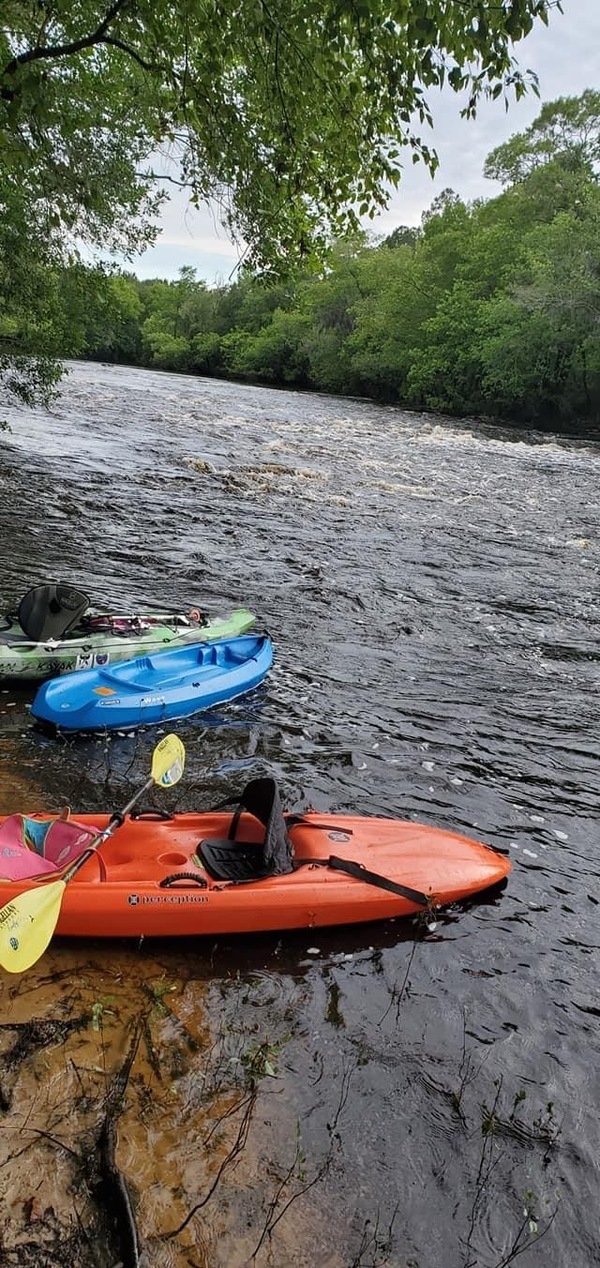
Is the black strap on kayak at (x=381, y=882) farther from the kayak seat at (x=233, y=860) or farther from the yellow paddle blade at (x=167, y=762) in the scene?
the yellow paddle blade at (x=167, y=762)

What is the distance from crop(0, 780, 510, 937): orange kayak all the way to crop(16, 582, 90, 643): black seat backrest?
2.44 metres

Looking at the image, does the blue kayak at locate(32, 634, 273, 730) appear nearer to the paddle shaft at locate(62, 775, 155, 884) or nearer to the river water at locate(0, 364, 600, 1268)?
the river water at locate(0, 364, 600, 1268)

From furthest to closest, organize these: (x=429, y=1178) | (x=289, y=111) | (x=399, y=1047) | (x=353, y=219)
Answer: (x=353, y=219) < (x=289, y=111) < (x=399, y=1047) < (x=429, y=1178)

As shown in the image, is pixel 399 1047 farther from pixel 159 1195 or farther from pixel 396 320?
pixel 396 320

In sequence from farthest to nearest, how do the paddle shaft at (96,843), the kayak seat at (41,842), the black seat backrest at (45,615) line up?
the black seat backrest at (45,615), the kayak seat at (41,842), the paddle shaft at (96,843)

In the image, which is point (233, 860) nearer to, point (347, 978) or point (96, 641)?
point (347, 978)

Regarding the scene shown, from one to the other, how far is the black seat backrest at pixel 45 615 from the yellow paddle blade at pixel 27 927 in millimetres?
3410

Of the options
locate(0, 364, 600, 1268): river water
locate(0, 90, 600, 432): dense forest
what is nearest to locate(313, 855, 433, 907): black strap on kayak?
locate(0, 364, 600, 1268): river water

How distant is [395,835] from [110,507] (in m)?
8.92

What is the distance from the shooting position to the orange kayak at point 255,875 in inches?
134

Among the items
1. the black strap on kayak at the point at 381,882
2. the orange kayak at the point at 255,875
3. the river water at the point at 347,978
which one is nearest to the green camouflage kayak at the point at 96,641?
the river water at the point at 347,978

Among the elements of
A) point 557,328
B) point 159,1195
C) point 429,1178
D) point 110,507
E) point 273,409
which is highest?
point 557,328

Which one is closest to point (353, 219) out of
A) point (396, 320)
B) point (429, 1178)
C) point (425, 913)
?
point (425, 913)

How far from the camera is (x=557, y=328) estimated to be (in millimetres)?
27953
